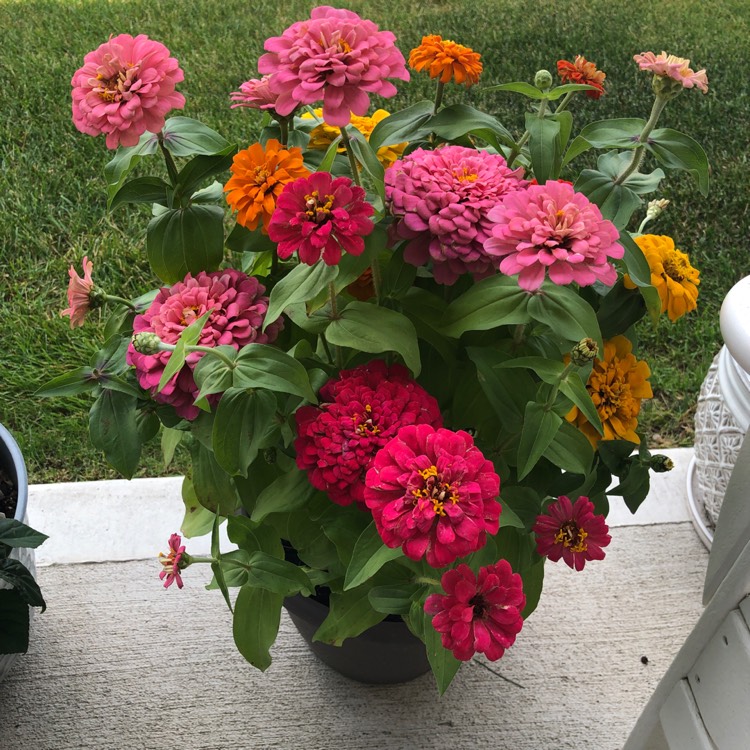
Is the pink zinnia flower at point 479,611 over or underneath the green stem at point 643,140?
underneath

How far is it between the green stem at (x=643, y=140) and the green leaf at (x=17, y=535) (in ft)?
2.42

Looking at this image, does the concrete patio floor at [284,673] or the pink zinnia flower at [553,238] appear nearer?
the pink zinnia flower at [553,238]

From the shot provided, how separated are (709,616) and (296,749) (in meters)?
0.58

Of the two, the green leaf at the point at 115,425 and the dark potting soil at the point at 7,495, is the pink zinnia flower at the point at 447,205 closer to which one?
the green leaf at the point at 115,425

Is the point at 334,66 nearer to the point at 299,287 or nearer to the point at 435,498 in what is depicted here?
the point at 299,287

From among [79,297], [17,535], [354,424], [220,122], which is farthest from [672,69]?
[220,122]

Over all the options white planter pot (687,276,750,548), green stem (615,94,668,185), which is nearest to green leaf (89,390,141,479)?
green stem (615,94,668,185)

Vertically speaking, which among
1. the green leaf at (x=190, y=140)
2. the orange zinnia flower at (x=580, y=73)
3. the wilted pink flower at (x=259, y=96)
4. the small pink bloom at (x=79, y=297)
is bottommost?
the small pink bloom at (x=79, y=297)

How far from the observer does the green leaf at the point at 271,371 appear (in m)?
0.68

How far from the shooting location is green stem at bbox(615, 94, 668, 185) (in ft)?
2.49

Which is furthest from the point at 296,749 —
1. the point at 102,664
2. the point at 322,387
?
the point at 322,387

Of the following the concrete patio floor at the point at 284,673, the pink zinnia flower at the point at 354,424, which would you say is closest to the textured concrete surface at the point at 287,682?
the concrete patio floor at the point at 284,673

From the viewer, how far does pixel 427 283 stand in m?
0.85

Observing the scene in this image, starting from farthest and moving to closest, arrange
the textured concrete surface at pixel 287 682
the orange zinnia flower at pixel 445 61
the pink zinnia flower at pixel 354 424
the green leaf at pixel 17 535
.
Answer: the textured concrete surface at pixel 287 682 → the green leaf at pixel 17 535 → the orange zinnia flower at pixel 445 61 → the pink zinnia flower at pixel 354 424
